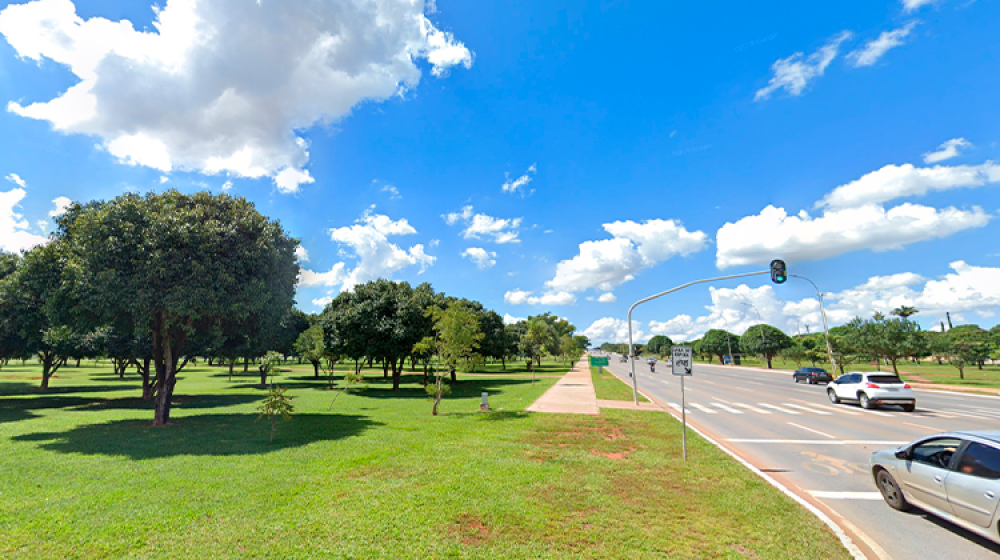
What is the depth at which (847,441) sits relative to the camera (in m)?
13.1

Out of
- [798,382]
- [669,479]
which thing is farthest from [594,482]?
[798,382]

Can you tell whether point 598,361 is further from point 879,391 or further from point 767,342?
point 767,342

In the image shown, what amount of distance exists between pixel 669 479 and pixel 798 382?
4047 centimetres

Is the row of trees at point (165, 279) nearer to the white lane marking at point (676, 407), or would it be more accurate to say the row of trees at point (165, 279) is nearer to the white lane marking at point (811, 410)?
the white lane marking at point (676, 407)

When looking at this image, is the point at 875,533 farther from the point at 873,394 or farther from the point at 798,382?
the point at 798,382

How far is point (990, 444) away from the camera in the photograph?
6.01 m

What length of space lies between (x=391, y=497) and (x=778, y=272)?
64.7 ft

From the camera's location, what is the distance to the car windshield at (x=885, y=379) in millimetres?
20578

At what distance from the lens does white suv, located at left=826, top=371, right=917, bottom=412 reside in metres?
20.1

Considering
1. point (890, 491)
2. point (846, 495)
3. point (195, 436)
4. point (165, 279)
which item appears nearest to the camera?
point (890, 491)

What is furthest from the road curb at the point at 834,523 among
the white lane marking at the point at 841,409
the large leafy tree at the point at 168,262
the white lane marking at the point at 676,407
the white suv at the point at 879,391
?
the large leafy tree at the point at 168,262

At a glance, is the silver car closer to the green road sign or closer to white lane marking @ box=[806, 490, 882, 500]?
white lane marking @ box=[806, 490, 882, 500]

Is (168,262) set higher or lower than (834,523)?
higher

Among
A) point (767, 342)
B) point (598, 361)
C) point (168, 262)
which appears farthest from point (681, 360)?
point (767, 342)
